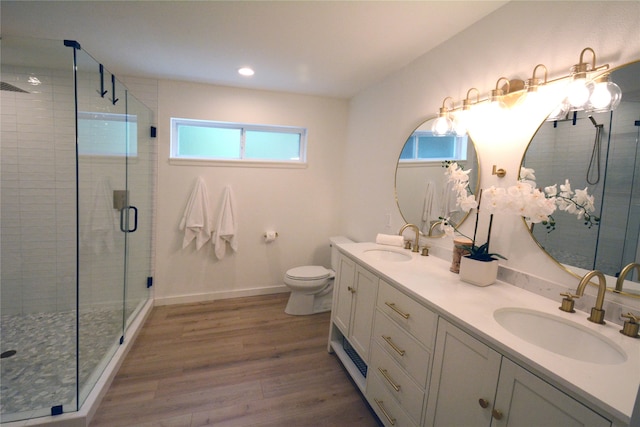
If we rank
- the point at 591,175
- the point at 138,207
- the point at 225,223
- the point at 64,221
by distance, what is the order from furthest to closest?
1. the point at 225,223
2. the point at 138,207
3. the point at 64,221
4. the point at 591,175

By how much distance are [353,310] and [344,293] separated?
0.57 ft

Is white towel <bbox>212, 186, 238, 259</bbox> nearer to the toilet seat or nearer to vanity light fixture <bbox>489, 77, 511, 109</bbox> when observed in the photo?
the toilet seat

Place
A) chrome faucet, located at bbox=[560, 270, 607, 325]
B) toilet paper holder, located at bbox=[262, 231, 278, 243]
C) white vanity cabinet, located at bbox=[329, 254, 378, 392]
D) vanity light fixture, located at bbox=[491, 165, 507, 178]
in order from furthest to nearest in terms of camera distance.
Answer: toilet paper holder, located at bbox=[262, 231, 278, 243], white vanity cabinet, located at bbox=[329, 254, 378, 392], vanity light fixture, located at bbox=[491, 165, 507, 178], chrome faucet, located at bbox=[560, 270, 607, 325]

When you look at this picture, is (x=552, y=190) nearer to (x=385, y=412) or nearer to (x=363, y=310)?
(x=363, y=310)

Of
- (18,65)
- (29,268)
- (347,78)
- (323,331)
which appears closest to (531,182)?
(347,78)

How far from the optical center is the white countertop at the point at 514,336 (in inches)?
28.9

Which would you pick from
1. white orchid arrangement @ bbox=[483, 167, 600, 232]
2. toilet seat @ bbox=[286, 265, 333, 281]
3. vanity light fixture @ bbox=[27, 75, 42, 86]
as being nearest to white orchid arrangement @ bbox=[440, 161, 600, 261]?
white orchid arrangement @ bbox=[483, 167, 600, 232]

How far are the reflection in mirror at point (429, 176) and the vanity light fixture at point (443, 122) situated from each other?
5cm

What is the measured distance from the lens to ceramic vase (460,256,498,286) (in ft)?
A: 4.79

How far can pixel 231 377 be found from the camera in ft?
6.73

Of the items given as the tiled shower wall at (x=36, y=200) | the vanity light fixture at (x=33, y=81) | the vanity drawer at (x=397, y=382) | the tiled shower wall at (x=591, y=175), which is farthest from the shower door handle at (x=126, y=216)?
the tiled shower wall at (x=591, y=175)

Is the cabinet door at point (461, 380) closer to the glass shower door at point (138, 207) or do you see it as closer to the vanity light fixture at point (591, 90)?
the vanity light fixture at point (591, 90)

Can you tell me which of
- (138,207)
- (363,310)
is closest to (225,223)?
(138,207)

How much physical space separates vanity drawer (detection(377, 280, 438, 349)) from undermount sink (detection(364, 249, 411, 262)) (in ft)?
1.49
